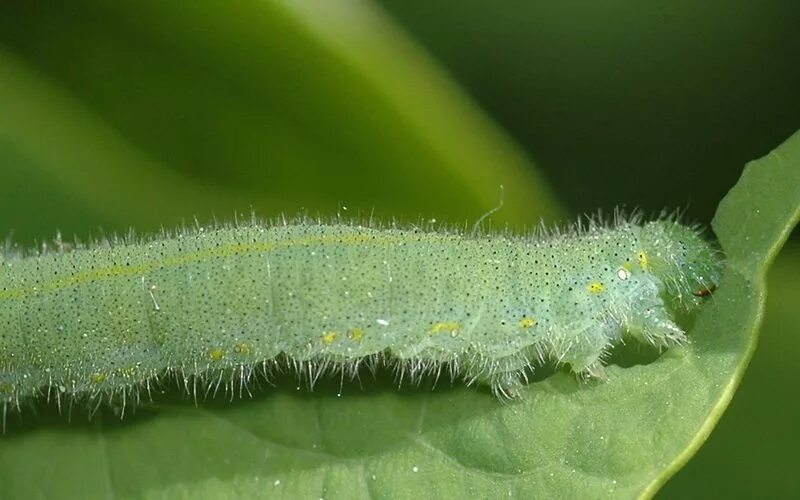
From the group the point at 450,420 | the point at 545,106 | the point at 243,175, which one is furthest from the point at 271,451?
the point at 545,106

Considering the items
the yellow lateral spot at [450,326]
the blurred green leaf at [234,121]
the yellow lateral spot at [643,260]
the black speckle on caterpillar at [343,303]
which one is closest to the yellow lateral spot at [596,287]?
the black speckle on caterpillar at [343,303]

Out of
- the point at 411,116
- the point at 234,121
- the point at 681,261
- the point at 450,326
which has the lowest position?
the point at 450,326

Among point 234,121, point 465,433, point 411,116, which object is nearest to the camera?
point 465,433

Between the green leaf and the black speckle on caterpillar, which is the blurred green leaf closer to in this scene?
the black speckle on caterpillar

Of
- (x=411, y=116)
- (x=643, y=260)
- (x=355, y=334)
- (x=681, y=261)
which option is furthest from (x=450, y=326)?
(x=411, y=116)

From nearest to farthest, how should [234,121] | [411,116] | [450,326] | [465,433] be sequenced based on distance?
[465,433] < [450,326] < [411,116] < [234,121]

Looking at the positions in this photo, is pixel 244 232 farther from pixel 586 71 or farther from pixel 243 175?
pixel 586 71

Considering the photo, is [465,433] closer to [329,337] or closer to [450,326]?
[450,326]
